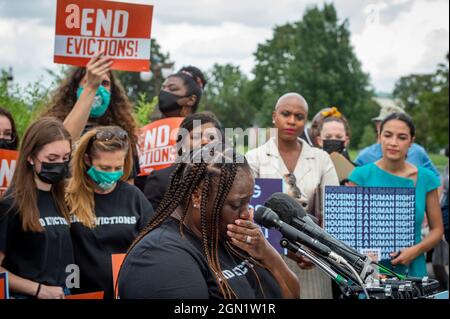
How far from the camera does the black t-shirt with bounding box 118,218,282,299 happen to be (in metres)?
2.58

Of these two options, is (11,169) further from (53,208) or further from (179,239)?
(179,239)

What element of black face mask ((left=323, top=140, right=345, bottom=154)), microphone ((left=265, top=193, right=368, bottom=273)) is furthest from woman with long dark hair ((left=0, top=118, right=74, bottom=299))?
black face mask ((left=323, top=140, right=345, bottom=154))

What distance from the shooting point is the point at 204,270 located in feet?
8.89

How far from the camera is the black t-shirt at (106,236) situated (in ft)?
14.5

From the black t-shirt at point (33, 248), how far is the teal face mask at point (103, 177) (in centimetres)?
50

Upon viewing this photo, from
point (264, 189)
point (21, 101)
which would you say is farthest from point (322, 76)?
point (264, 189)

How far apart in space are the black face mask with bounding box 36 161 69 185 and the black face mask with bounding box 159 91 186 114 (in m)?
1.92

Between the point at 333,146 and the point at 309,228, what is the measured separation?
4.25m

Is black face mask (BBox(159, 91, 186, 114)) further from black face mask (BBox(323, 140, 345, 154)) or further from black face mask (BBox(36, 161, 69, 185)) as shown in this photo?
black face mask (BBox(36, 161, 69, 185))

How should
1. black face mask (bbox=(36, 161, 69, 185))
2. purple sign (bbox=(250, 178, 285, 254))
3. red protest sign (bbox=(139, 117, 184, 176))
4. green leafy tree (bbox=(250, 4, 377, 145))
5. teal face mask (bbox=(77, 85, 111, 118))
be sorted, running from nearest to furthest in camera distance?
black face mask (bbox=(36, 161, 69, 185)), purple sign (bbox=(250, 178, 285, 254)), teal face mask (bbox=(77, 85, 111, 118)), red protest sign (bbox=(139, 117, 184, 176)), green leafy tree (bbox=(250, 4, 377, 145))
